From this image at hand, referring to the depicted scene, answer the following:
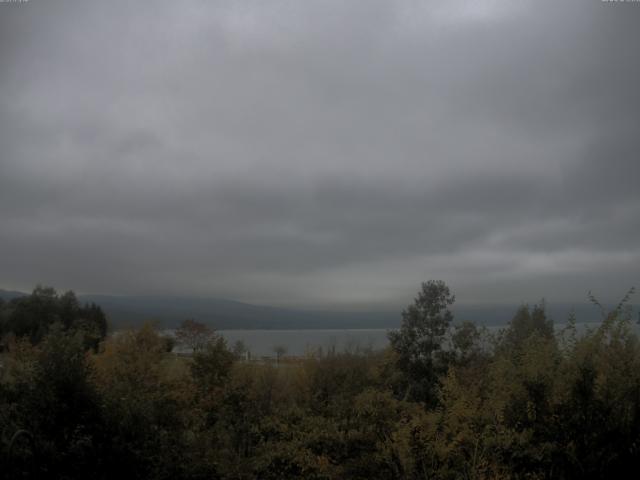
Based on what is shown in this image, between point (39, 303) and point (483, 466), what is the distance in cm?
4576

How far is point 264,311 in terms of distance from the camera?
12612 centimetres

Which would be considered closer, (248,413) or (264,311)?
(248,413)

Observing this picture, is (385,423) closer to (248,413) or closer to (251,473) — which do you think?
(251,473)

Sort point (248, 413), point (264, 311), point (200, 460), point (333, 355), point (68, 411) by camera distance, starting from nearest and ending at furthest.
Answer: point (68, 411) < point (200, 460) < point (248, 413) < point (333, 355) < point (264, 311)

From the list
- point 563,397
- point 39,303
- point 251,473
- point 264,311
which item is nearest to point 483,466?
point 563,397

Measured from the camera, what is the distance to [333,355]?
1688cm

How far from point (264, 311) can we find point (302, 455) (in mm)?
115146

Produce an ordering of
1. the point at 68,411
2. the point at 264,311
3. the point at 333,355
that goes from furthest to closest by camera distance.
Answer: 1. the point at 264,311
2. the point at 333,355
3. the point at 68,411

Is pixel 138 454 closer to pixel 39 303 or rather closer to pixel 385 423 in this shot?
pixel 385 423

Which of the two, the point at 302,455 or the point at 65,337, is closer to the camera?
the point at 65,337

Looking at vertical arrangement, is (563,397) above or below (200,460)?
above

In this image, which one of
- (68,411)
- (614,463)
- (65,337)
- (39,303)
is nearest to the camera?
(614,463)

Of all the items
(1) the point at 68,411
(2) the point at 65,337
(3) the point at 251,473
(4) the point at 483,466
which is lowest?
(3) the point at 251,473

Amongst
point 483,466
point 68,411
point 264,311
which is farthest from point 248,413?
point 264,311
